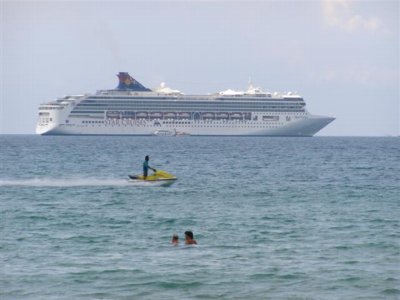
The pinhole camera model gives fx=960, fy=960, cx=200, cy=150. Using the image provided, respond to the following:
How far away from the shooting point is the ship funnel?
606 feet

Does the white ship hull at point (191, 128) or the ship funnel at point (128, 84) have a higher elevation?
the ship funnel at point (128, 84)

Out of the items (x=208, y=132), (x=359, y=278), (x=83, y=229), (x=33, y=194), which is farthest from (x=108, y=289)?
(x=208, y=132)

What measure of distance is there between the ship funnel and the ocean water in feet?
451

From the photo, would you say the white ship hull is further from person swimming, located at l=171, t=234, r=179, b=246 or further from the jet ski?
person swimming, located at l=171, t=234, r=179, b=246

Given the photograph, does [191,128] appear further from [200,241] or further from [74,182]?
[200,241]

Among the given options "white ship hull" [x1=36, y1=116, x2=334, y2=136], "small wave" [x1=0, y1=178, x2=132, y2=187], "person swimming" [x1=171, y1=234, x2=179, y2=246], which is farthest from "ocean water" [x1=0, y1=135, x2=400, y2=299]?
"white ship hull" [x1=36, y1=116, x2=334, y2=136]

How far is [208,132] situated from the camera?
17900cm

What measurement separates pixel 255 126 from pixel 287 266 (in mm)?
Result: 156927

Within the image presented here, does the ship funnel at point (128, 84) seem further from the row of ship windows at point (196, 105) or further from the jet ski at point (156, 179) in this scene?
the jet ski at point (156, 179)

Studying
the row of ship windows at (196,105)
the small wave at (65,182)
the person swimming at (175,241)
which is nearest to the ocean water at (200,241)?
the small wave at (65,182)

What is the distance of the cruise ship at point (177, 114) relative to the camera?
583 feet

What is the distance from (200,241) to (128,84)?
161 m

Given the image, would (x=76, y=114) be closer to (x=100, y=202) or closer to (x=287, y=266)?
(x=100, y=202)

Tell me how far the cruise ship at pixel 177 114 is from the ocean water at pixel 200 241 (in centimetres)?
12950
